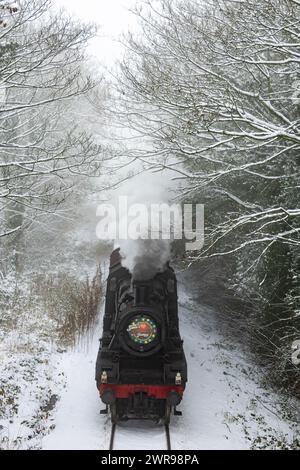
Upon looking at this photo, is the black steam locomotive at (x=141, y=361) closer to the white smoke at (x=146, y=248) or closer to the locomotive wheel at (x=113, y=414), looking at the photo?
the locomotive wheel at (x=113, y=414)

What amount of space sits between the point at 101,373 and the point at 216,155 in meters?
6.20

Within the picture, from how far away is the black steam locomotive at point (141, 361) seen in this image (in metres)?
6.73

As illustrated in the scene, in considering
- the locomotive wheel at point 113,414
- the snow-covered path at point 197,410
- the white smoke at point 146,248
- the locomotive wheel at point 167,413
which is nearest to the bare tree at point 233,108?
the white smoke at point 146,248

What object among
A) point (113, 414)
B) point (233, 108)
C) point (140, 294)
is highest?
point (233, 108)

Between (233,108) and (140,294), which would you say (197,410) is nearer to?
(140,294)

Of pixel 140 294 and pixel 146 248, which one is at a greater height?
pixel 146 248

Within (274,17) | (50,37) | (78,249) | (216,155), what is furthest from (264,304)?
(78,249)

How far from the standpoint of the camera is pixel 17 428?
6.70 m

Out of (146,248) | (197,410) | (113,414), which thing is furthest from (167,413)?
(146,248)

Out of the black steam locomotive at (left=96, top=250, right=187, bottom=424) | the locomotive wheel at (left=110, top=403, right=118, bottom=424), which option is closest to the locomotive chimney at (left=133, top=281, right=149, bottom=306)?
the black steam locomotive at (left=96, top=250, right=187, bottom=424)

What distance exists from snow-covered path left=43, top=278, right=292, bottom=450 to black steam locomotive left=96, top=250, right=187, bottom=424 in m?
0.42

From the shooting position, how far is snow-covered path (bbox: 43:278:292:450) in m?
6.56

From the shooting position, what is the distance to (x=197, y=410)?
25.4 ft

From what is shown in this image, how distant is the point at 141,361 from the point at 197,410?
5.45 ft
